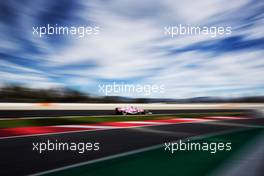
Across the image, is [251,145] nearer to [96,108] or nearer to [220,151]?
[220,151]

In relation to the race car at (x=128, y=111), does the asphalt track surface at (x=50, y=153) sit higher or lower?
lower

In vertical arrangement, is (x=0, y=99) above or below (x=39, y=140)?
above

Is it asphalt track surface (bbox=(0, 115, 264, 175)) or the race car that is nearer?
asphalt track surface (bbox=(0, 115, 264, 175))

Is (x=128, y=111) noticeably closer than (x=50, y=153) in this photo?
No

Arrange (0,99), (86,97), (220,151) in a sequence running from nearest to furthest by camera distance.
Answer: (220,151)
(0,99)
(86,97)

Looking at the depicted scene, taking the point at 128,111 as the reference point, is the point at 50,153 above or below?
below

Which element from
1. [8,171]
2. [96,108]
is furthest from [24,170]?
[96,108]

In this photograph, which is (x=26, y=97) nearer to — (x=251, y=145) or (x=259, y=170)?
(x=251, y=145)

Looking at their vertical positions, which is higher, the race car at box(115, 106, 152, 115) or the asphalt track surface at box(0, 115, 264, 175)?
the race car at box(115, 106, 152, 115)

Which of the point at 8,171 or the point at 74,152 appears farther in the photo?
the point at 74,152

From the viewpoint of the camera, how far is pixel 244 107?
39.1 m

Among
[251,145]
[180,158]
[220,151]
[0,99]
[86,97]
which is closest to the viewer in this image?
[180,158]

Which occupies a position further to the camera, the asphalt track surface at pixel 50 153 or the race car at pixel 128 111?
the race car at pixel 128 111

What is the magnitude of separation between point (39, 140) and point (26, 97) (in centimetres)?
1879
